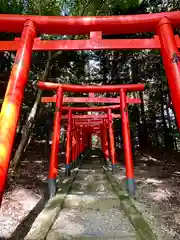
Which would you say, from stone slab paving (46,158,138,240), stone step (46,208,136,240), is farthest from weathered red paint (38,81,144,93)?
stone step (46,208,136,240)

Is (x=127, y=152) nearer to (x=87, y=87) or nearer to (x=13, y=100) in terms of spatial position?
(x=87, y=87)

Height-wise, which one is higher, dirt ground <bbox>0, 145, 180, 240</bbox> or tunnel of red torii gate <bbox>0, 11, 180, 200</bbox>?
tunnel of red torii gate <bbox>0, 11, 180, 200</bbox>

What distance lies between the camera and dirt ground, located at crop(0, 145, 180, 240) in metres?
4.68

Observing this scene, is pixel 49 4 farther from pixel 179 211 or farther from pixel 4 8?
pixel 179 211

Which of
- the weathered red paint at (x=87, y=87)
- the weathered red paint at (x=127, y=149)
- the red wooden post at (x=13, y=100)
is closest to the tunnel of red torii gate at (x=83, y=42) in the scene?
the red wooden post at (x=13, y=100)

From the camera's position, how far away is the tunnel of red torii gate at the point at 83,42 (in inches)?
106

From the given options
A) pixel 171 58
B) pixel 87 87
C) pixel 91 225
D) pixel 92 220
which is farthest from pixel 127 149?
pixel 171 58

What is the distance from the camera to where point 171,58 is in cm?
286

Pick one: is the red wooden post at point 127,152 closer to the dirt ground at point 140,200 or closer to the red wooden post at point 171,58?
the dirt ground at point 140,200

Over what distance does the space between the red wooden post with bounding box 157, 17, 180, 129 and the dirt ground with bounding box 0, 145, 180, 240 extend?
2.10 meters

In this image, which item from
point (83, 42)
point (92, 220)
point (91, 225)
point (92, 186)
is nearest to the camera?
point (83, 42)

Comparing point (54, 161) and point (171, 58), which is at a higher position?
point (171, 58)

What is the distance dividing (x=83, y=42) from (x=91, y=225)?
10.4ft

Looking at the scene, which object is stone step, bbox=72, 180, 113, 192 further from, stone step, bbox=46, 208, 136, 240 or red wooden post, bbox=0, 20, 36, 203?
red wooden post, bbox=0, 20, 36, 203
